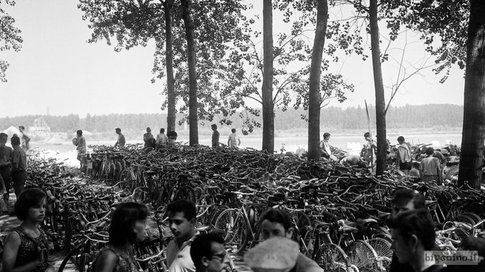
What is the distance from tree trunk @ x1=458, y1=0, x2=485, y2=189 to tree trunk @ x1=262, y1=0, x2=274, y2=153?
25.7 feet

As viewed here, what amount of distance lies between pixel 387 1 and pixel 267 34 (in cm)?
420

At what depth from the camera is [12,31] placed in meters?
21.5

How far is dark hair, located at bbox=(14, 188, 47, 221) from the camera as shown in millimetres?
3746

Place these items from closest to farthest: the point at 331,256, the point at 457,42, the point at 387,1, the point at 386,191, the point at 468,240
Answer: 1. the point at 468,240
2. the point at 331,256
3. the point at 386,191
4. the point at 387,1
5. the point at 457,42

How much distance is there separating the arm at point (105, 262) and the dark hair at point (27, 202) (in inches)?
46.1

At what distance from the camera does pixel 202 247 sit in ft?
9.55

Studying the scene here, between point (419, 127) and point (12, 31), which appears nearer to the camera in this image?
point (12, 31)

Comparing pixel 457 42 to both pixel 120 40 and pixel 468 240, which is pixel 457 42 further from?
pixel 120 40

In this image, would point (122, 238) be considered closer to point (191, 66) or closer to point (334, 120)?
point (191, 66)

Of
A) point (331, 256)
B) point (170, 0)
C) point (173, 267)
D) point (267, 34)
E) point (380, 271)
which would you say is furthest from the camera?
point (170, 0)

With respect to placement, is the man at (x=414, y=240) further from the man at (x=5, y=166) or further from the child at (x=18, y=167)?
the man at (x=5, y=166)

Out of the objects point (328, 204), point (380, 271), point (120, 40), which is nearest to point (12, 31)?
point (120, 40)

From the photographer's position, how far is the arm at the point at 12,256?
11.2 feet

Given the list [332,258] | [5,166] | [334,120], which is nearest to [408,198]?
[332,258]
